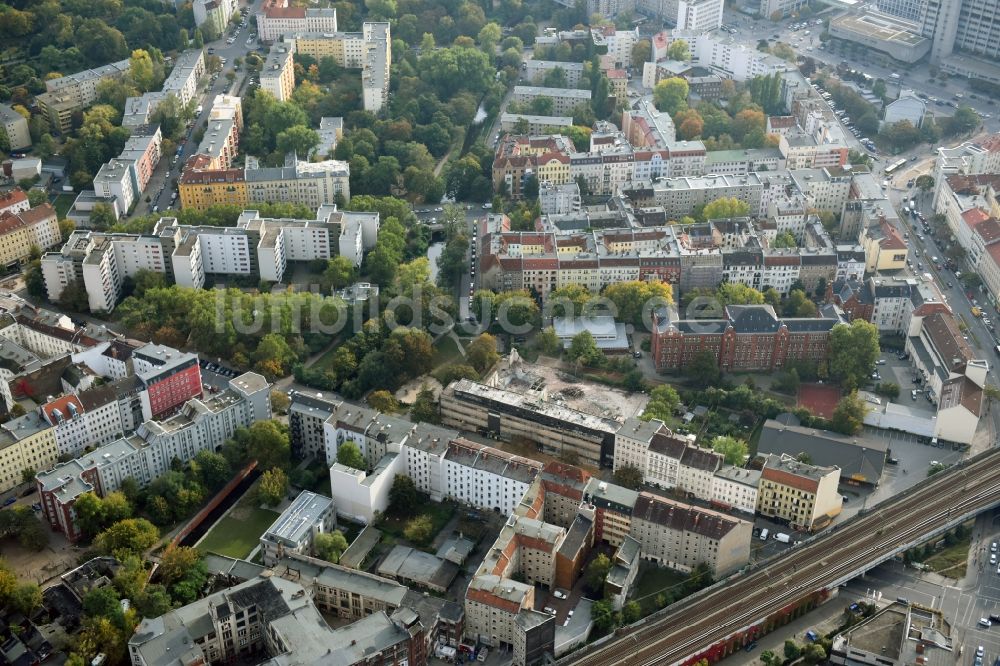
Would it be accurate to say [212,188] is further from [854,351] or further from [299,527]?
[854,351]

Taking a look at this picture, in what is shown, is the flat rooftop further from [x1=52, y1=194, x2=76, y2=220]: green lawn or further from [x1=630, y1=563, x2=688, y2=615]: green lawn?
[x1=52, y1=194, x2=76, y2=220]: green lawn

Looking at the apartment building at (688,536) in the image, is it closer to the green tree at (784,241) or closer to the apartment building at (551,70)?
the green tree at (784,241)

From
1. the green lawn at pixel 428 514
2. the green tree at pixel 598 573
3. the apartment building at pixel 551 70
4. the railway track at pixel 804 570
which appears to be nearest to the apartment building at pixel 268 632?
the green lawn at pixel 428 514

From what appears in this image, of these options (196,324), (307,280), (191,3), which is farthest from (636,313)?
(191,3)

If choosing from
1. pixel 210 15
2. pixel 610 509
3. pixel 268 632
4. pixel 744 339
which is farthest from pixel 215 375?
pixel 210 15

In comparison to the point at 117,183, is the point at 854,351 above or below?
below

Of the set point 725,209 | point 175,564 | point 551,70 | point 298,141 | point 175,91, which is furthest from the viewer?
A: point 551,70

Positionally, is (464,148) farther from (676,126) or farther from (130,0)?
(130,0)
